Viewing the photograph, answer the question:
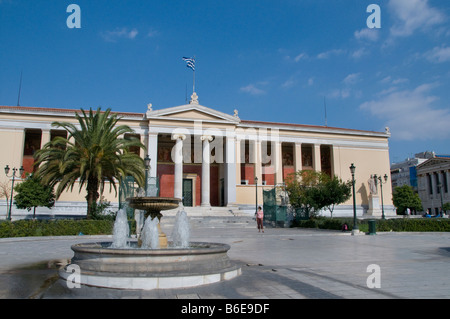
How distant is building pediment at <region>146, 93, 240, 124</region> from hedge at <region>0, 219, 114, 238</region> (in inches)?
670

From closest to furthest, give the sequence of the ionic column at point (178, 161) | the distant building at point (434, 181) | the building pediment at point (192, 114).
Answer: the ionic column at point (178, 161) < the building pediment at point (192, 114) < the distant building at point (434, 181)

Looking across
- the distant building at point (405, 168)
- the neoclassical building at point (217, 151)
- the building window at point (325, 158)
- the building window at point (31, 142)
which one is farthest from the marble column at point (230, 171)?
the distant building at point (405, 168)

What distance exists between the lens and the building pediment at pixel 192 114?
1347 inches

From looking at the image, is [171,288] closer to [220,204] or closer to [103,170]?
[103,170]

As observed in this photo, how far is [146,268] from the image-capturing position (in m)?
5.80

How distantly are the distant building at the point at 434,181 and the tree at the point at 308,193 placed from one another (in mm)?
49175

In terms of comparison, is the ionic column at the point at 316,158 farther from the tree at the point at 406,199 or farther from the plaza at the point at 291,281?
the plaza at the point at 291,281

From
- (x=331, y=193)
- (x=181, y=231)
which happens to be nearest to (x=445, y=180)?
(x=331, y=193)

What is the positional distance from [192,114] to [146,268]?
29.9 metres

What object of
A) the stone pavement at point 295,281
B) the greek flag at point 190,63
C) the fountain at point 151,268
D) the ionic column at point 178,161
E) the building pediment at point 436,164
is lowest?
the stone pavement at point 295,281

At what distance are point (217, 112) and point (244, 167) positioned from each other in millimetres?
7170

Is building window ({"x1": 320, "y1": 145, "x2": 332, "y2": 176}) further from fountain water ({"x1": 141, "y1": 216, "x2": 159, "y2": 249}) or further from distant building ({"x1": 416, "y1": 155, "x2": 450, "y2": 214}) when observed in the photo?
distant building ({"x1": 416, "y1": 155, "x2": 450, "y2": 214})
